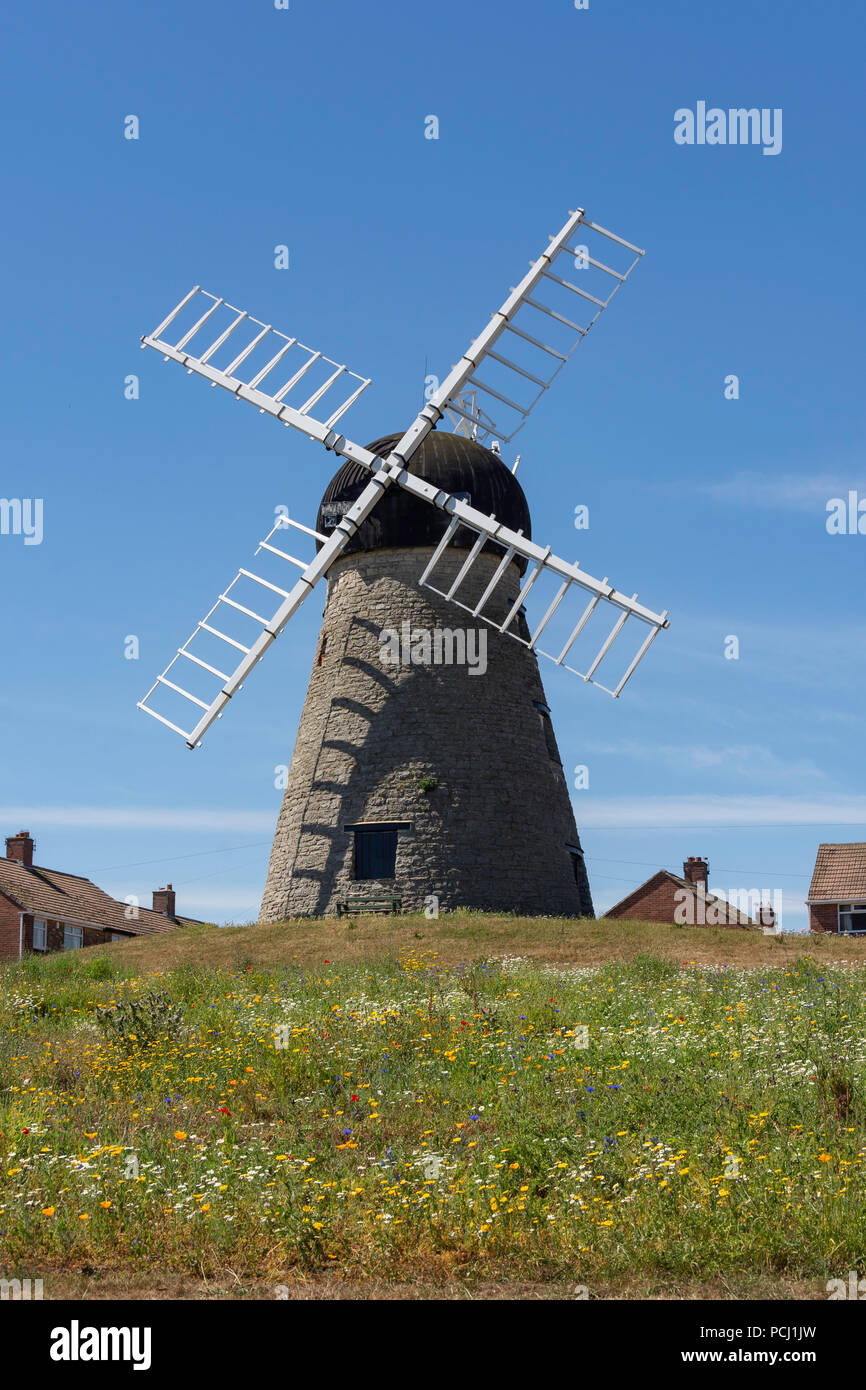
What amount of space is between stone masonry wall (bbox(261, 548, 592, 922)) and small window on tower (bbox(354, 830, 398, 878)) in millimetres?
179

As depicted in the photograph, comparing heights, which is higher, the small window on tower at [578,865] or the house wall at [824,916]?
the small window on tower at [578,865]

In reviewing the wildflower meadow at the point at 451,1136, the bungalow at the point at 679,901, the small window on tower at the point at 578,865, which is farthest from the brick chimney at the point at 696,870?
the wildflower meadow at the point at 451,1136

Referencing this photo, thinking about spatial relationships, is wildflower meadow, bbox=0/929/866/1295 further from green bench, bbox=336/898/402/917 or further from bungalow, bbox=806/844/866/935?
bungalow, bbox=806/844/866/935

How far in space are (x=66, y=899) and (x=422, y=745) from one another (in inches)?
984

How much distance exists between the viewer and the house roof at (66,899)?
44.5m

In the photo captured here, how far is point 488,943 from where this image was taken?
2400cm

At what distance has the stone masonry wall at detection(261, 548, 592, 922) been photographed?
2752cm

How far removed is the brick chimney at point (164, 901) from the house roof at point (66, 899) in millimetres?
1733

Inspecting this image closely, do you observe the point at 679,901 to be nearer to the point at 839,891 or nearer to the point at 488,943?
the point at 839,891

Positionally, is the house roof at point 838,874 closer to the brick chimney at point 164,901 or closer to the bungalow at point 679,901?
the bungalow at point 679,901

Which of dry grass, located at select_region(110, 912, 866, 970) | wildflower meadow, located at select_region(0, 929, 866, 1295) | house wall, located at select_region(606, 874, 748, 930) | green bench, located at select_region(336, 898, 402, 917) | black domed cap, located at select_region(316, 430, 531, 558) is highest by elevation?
black domed cap, located at select_region(316, 430, 531, 558)

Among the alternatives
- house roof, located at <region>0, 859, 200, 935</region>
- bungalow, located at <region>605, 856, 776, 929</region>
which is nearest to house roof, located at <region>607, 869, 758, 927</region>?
bungalow, located at <region>605, 856, 776, 929</region>

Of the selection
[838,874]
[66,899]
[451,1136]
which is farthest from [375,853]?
[66,899]
